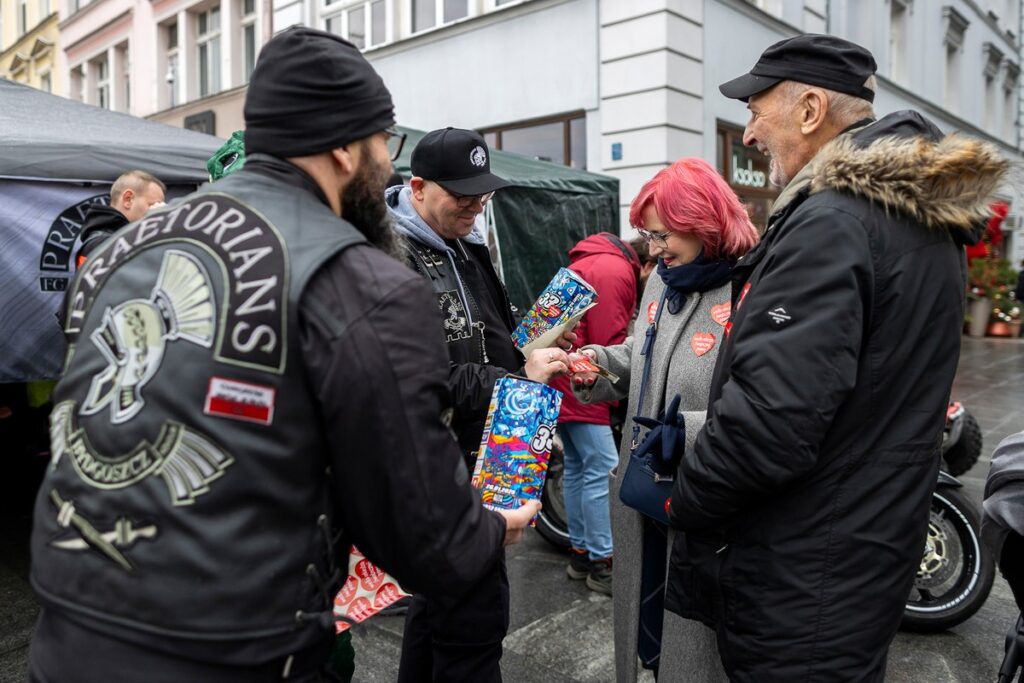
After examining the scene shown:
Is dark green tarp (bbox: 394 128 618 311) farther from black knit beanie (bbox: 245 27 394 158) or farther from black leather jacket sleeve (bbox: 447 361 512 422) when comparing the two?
black knit beanie (bbox: 245 27 394 158)

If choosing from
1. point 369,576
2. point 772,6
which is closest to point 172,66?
point 772,6

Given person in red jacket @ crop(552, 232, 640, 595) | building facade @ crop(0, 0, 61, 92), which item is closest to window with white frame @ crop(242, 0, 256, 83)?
building facade @ crop(0, 0, 61, 92)

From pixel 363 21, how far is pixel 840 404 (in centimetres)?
1235

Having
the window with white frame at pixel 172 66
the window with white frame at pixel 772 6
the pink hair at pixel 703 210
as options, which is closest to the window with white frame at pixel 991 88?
the window with white frame at pixel 772 6

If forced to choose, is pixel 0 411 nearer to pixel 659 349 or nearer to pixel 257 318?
pixel 659 349

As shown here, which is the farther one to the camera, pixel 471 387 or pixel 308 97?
pixel 471 387

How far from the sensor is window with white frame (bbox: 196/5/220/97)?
51.3ft

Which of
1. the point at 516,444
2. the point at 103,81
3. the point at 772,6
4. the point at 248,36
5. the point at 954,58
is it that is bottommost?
the point at 516,444

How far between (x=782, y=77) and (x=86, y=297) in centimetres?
148

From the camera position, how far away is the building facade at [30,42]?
21078 millimetres

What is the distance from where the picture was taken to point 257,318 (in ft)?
3.74

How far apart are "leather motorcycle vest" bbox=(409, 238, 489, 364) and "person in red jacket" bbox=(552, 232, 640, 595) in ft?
4.96

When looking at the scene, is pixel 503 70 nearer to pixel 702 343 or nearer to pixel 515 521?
pixel 702 343

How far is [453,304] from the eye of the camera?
7.66 feet
